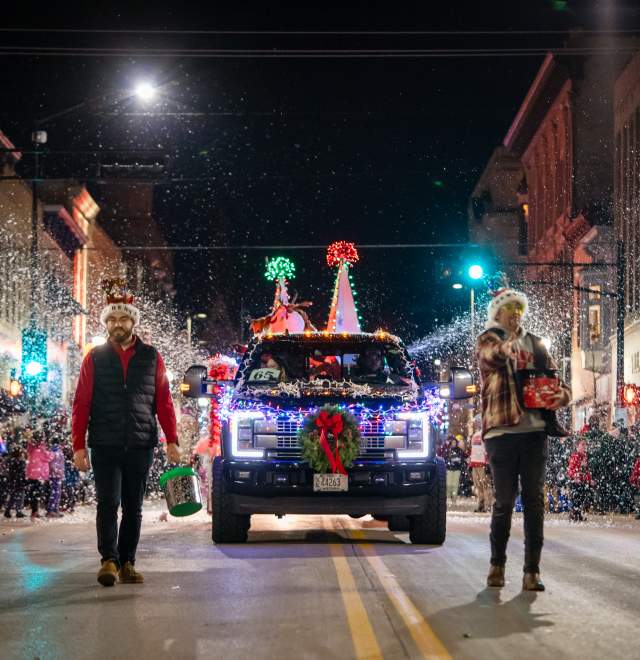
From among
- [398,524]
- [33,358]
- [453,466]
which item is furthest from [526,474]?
[33,358]

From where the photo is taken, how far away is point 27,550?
13.8m

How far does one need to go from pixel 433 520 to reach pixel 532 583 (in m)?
4.75

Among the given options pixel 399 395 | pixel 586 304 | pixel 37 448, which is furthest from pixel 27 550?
pixel 586 304

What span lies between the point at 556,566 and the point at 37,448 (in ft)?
45.3

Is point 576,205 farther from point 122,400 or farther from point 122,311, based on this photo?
point 122,400

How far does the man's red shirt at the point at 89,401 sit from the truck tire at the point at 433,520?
14.6 ft

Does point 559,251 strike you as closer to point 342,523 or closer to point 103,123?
point 103,123

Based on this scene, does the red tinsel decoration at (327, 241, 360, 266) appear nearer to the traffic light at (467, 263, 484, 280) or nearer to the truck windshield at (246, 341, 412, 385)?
the traffic light at (467, 263, 484, 280)

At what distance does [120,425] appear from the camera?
10.0m

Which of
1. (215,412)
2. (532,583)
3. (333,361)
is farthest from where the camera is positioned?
(215,412)

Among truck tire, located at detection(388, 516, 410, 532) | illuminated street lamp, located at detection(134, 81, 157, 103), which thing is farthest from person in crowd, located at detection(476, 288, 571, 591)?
illuminated street lamp, located at detection(134, 81, 157, 103)

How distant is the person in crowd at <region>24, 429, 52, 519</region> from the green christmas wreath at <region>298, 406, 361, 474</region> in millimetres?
10390

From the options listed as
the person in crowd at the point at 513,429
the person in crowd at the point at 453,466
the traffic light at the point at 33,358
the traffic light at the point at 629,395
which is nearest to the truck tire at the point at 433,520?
the person in crowd at the point at 513,429

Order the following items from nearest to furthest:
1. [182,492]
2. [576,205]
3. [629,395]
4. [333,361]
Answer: [182,492]
[333,361]
[629,395]
[576,205]
